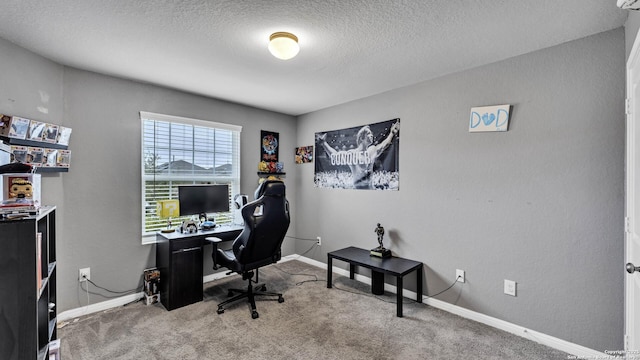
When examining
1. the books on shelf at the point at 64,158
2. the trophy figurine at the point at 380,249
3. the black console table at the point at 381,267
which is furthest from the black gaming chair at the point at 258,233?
the books on shelf at the point at 64,158

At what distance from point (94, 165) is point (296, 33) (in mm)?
2398

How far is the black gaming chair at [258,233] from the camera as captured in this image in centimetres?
262

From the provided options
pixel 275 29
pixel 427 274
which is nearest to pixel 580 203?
pixel 427 274

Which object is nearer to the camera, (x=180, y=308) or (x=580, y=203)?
(x=580, y=203)

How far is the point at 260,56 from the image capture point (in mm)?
2406

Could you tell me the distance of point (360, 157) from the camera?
363 cm

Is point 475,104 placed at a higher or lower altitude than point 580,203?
higher

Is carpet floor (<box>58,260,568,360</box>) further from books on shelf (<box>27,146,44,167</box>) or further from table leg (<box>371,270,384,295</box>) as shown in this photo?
books on shelf (<box>27,146,44,167</box>)

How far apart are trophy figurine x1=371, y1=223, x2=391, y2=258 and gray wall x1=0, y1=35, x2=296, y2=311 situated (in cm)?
257

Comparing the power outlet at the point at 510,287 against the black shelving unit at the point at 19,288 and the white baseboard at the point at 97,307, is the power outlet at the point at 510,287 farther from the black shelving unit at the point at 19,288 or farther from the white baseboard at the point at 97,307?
the white baseboard at the point at 97,307

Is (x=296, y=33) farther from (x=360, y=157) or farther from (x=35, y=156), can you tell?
(x=35, y=156)

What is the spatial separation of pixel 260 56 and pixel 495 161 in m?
2.31

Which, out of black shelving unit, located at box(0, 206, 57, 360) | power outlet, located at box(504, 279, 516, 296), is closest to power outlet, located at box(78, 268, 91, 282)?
black shelving unit, located at box(0, 206, 57, 360)

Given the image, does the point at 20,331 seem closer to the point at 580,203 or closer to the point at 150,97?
the point at 150,97
